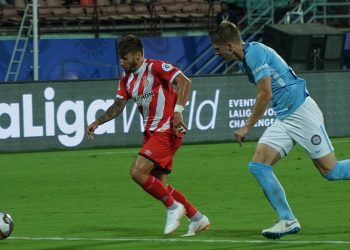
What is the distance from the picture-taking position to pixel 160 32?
33312 millimetres

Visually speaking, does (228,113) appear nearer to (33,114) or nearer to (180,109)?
(33,114)

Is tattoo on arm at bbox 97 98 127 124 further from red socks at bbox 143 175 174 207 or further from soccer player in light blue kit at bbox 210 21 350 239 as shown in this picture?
soccer player in light blue kit at bbox 210 21 350 239

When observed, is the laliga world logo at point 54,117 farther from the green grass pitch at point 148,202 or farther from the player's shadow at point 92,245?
the player's shadow at point 92,245

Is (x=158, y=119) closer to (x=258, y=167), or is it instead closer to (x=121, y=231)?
(x=121, y=231)

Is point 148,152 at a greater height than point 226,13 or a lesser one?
greater

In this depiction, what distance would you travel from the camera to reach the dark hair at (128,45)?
11.3 meters

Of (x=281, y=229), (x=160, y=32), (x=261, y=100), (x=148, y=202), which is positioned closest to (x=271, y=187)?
(x=281, y=229)

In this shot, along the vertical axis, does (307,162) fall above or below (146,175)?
below

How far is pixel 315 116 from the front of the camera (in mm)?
11070

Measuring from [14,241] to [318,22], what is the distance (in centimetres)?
2513

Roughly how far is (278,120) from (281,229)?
110 centimetres

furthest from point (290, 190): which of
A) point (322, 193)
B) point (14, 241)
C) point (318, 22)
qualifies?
point (318, 22)

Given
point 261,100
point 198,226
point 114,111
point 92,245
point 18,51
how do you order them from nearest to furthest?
point 261,100 → point 92,245 → point 198,226 → point 114,111 → point 18,51

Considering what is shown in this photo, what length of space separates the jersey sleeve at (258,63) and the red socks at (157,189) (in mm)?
1462
